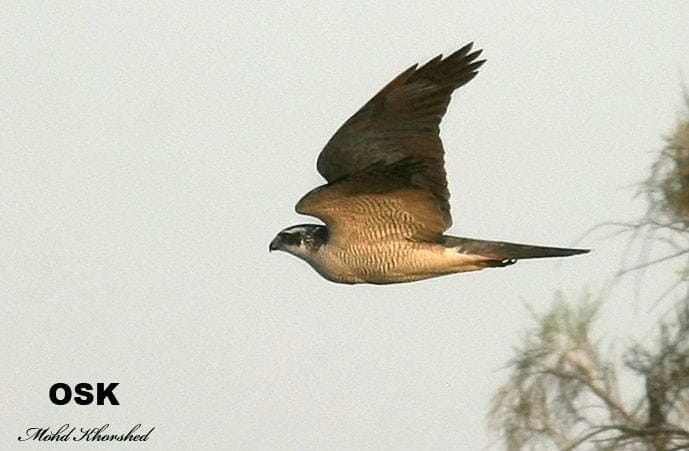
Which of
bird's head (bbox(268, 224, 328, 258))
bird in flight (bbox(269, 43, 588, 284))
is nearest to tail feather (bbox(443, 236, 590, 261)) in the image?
bird in flight (bbox(269, 43, 588, 284))

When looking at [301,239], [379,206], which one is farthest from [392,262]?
[301,239]

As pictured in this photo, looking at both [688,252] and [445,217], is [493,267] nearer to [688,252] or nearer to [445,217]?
[445,217]

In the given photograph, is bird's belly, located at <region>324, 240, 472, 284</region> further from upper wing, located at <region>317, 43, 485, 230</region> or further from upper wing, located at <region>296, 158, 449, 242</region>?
upper wing, located at <region>317, 43, 485, 230</region>

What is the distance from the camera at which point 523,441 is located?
1692 cm

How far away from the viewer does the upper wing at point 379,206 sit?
1506 cm

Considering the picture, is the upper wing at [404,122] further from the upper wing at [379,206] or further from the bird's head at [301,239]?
the bird's head at [301,239]

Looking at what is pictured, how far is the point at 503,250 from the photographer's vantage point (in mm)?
15266

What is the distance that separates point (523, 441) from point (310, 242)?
86.1 inches

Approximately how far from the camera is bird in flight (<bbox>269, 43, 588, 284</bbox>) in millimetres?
15125

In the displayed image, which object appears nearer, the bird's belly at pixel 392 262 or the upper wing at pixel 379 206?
the upper wing at pixel 379 206

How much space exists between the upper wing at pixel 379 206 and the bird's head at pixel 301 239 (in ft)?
0.32

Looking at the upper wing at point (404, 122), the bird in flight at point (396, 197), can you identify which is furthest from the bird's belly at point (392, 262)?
the upper wing at point (404, 122)

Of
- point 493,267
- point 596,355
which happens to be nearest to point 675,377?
point 596,355

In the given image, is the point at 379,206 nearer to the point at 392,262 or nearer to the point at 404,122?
the point at 392,262
